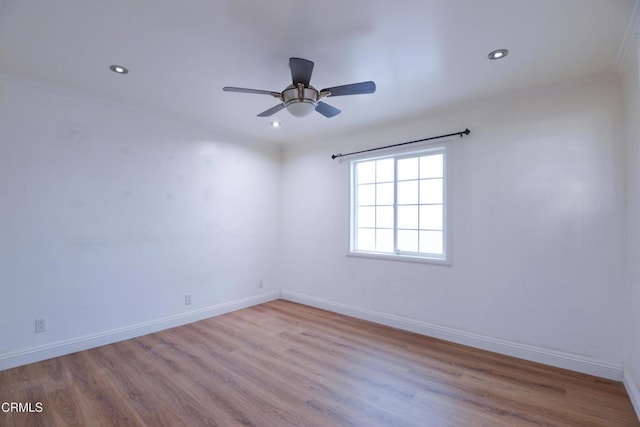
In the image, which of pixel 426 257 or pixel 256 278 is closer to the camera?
pixel 426 257

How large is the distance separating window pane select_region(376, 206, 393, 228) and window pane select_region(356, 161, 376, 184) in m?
0.43

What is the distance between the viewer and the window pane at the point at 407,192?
363 cm

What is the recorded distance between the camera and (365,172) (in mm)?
4148

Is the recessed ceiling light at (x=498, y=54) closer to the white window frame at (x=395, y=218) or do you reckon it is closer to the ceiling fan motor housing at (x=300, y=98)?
the white window frame at (x=395, y=218)

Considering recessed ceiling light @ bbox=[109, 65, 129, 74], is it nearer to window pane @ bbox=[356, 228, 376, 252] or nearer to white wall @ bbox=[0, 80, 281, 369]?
white wall @ bbox=[0, 80, 281, 369]

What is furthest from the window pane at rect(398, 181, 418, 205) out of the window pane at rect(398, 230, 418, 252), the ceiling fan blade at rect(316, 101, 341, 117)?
the ceiling fan blade at rect(316, 101, 341, 117)

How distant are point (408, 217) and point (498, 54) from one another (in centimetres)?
191

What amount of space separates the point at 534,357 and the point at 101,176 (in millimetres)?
4546

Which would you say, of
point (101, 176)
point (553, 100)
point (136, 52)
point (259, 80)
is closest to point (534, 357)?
point (553, 100)

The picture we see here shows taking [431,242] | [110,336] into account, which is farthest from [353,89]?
[110,336]

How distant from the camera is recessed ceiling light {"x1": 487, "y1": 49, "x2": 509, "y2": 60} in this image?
2.21 metres

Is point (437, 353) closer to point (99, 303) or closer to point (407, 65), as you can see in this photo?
point (407, 65)

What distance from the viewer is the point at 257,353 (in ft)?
9.64

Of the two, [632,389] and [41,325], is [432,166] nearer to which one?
[632,389]
